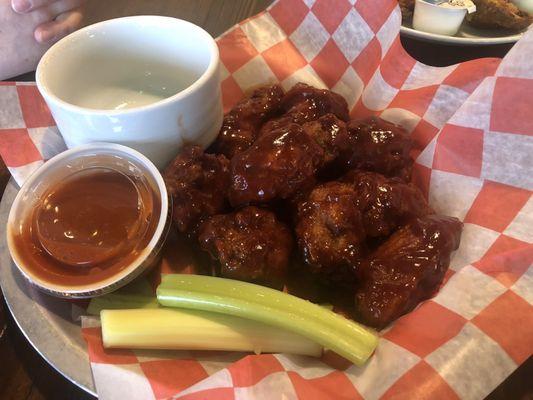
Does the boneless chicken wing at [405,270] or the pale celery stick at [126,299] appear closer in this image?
the boneless chicken wing at [405,270]

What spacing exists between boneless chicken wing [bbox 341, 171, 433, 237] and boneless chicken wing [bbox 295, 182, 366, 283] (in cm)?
4

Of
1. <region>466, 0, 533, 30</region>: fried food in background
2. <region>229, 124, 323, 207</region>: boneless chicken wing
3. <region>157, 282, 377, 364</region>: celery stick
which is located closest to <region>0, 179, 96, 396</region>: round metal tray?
<region>157, 282, 377, 364</region>: celery stick

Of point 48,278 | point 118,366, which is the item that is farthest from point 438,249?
point 48,278

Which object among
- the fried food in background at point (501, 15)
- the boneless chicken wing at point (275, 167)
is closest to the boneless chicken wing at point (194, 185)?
the boneless chicken wing at point (275, 167)

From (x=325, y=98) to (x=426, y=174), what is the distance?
49cm

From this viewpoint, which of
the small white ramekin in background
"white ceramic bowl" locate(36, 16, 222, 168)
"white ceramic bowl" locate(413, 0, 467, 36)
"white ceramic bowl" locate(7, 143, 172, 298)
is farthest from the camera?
the small white ramekin in background

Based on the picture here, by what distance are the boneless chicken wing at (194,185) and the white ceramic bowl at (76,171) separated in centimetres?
5

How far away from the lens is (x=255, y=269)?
1.58 m

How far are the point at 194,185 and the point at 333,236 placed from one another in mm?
510

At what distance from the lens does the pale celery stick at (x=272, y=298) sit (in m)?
1.42

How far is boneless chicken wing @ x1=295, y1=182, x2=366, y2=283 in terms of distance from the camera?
1.59 meters

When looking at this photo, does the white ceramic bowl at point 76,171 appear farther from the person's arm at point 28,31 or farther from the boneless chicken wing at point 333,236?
the person's arm at point 28,31

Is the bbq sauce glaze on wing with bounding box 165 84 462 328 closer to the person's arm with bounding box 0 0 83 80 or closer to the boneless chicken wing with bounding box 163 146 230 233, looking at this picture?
the boneless chicken wing with bounding box 163 146 230 233

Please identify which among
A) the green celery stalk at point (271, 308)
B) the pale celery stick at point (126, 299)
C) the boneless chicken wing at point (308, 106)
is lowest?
the pale celery stick at point (126, 299)
